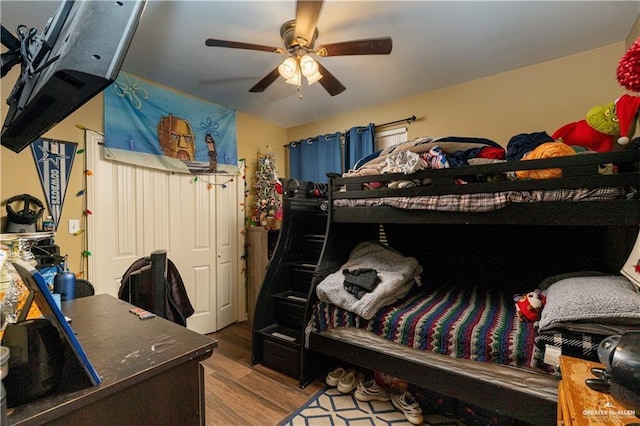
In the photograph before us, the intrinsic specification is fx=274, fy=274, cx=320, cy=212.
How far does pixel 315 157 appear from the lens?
352cm

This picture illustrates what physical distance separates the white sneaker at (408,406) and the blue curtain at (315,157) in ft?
7.11

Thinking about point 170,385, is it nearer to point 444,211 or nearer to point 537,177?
point 444,211

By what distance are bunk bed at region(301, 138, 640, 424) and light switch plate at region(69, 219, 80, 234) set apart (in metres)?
1.91

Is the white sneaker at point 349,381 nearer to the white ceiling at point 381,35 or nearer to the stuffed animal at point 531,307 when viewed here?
the stuffed animal at point 531,307

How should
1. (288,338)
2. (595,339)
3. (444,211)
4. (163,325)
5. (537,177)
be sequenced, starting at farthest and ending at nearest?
1. (288,338)
2. (444,211)
3. (537,177)
4. (595,339)
5. (163,325)

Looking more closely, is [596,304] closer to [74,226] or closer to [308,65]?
[308,65]

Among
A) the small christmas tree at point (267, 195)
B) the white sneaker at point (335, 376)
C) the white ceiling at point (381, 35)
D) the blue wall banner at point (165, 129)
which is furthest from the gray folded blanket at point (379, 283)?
the blue wall banner at point (165, 129)

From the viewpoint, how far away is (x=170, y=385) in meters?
0.77

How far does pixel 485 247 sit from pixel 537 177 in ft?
3.53

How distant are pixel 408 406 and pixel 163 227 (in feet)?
8.34

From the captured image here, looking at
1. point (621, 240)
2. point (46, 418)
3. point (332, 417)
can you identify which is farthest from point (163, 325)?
point (621, 240)

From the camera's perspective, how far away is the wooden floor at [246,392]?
1.73 m

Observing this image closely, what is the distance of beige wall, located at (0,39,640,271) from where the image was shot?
76.8 inches

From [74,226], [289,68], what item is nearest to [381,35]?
[289,68]
